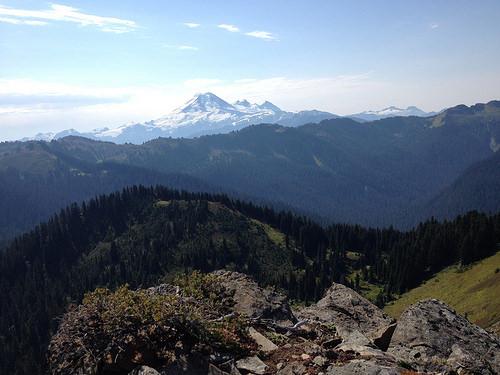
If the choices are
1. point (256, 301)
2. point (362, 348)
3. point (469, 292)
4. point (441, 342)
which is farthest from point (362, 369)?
point (469, 292)

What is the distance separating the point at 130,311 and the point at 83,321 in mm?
1930

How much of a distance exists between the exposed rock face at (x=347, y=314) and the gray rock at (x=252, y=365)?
680 centimetres

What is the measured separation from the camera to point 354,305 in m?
28.3

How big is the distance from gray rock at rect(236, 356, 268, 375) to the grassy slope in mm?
47987

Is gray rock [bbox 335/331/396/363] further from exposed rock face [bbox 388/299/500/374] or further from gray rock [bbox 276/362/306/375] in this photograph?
gray rock [bbox 276/362/306/375]

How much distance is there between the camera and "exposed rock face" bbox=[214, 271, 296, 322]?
2444 cm

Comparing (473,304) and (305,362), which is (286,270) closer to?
(473,304)

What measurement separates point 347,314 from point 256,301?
624 centimetres

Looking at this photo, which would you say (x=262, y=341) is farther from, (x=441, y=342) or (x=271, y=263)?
(x=271, y=263)

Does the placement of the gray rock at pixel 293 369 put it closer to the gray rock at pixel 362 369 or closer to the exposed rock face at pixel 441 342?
the gray rock at pixel 362 369

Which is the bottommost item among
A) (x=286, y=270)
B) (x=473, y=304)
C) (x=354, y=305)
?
(x=286, y=270)

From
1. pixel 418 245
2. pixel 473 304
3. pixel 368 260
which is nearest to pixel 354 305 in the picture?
pixel 473 304

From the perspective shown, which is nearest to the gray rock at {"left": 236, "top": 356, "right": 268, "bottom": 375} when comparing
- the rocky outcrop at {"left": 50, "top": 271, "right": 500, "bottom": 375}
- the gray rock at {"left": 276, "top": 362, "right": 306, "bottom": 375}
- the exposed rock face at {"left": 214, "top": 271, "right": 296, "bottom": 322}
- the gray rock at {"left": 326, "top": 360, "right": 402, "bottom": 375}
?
the rocky outcrop at {"left": 50, "top": 271, "right": 500, "bottom": 375}

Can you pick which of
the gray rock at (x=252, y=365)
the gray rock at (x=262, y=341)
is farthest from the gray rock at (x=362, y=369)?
the gray rock at (x=262, y=341)
